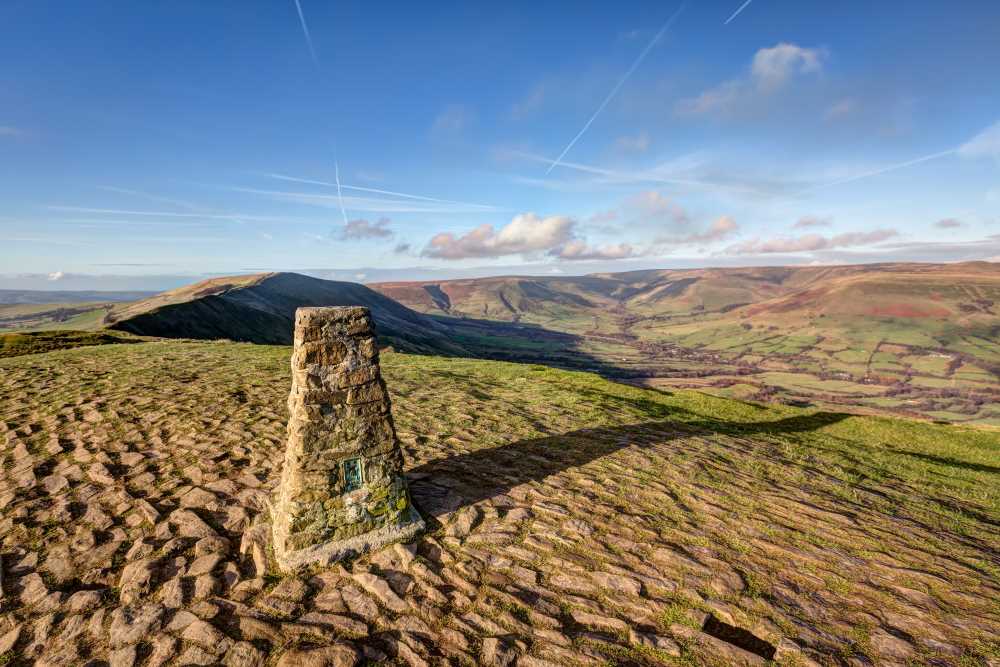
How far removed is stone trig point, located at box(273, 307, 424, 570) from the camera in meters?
7.18

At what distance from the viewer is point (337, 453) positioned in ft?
24.3

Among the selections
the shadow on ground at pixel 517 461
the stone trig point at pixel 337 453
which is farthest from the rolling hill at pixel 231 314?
the stone trig point at pixel 337 453

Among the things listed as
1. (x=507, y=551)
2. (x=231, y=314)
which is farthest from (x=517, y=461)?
(x=231, y=314)

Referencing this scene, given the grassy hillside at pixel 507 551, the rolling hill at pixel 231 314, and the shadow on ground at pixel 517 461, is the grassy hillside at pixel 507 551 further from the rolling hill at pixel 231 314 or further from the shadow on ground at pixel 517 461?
the rolling hill at pixel 231 314

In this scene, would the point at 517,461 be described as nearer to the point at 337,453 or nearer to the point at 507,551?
the point at 507,551

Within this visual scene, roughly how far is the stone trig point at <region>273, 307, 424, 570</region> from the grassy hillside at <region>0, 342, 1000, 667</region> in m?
0.50

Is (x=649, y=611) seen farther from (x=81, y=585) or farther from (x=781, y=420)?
(x=781, y=420)

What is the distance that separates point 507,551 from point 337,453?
3.44m

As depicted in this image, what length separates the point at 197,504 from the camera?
8.56m

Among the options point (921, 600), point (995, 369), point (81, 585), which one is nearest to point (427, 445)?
point (81, 585)

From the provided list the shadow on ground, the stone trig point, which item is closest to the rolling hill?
the shadow on ground

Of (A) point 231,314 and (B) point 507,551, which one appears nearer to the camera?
(B) point 507,551

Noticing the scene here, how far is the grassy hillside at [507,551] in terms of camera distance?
18.4 feet

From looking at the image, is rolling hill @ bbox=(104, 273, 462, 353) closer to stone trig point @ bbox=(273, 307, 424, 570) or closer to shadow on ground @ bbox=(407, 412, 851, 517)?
shadow on ground @ bbox=(407, 412, 851, 517)
